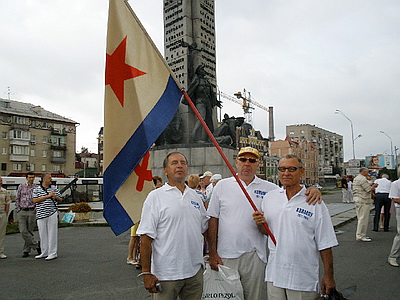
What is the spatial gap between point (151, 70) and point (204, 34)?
14684mm

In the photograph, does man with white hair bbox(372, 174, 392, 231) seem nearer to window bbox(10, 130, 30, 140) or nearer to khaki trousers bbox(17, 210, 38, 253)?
khaki trousers bbox(17, 210, 38, 253)

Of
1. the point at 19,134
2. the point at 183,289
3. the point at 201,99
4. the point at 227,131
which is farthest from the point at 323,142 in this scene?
the point at 183,289

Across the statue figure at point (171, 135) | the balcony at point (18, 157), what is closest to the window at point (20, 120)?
the balcony at point (18, 157)

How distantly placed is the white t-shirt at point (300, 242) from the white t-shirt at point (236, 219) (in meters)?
0.46

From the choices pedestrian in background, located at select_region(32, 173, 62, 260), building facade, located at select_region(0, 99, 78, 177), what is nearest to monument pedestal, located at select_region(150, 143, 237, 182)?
pedestrian in background, located at select_region(32, 173, 62, 260)

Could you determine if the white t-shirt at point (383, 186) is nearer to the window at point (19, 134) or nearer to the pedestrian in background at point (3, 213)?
the pedestrian in background at point (3, 213)

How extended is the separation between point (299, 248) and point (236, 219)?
0.73 metres

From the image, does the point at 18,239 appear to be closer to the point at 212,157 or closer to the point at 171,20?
the point at 212,157

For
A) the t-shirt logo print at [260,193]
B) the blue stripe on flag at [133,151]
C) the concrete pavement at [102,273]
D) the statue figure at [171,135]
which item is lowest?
the concrete pavement at [102,273]

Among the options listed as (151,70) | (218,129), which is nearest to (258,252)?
(151,70)

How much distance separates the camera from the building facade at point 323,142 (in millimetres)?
132600

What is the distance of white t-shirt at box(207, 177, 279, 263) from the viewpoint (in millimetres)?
3486

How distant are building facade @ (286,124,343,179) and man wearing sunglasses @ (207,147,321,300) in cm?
12481

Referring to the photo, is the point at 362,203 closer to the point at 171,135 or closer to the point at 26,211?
the point at 26,211
